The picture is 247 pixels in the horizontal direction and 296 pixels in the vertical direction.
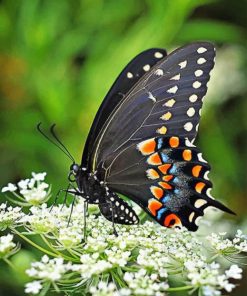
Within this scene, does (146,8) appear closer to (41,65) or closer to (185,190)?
(41,65)

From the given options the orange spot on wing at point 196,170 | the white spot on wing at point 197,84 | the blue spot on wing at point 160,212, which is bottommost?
the blue spot on wing at point 160,212

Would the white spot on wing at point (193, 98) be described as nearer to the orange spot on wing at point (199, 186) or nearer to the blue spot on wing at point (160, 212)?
the orange spot on wing at point (199, 186)

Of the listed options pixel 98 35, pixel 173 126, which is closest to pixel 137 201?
pixel 173 126

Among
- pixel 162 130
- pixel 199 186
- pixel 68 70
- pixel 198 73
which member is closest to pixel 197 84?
pixel 198 73

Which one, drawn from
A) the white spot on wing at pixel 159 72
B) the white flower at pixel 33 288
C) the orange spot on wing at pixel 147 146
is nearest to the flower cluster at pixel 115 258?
the white flower at pixel 33 288

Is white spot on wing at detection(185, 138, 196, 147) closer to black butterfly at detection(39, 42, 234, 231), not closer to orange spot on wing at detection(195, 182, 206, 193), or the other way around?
black butterfly at detection(39, 42, 234, 231)

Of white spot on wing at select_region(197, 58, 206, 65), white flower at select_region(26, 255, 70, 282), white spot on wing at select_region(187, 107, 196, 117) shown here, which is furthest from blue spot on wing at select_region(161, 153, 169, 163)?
white flower at select_region(26, 255, 70, 282)
